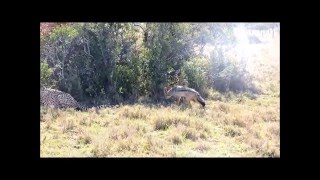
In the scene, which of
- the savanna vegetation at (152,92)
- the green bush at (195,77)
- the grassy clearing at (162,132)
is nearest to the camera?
the grassy clearing at (162,132)

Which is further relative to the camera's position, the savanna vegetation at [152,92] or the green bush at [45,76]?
the green bush at [45,76]

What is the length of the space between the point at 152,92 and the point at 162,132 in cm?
282

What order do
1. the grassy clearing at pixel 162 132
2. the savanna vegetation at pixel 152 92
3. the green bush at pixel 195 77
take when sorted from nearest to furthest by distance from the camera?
the grassy clearing at pixel 162 132 < the savanna vegetation at pixel 152 92 < the green bush at pixel 195 77

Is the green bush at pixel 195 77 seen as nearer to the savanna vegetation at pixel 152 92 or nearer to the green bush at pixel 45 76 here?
the savanna vegetation at pixel 152 92

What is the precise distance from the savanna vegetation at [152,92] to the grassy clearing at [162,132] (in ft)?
0.05

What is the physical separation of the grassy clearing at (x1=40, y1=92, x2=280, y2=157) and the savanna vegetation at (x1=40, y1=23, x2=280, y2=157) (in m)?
0.01

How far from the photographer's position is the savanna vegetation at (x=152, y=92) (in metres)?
6.27

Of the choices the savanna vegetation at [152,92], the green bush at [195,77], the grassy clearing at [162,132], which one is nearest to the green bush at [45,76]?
the savanna vegetation at [152,92]

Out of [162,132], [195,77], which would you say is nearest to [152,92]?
[195,77]

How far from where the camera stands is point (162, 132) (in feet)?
22.9

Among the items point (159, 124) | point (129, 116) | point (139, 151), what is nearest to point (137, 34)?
point (129, 116)
